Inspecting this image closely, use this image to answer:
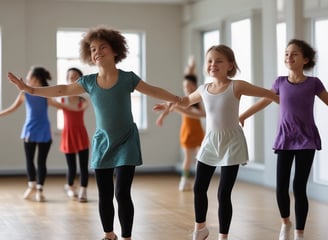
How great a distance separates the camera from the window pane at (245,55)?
341 inches

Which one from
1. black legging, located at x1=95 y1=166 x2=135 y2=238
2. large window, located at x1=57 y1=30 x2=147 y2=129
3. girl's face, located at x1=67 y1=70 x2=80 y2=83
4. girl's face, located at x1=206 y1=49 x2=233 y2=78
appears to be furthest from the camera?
large window, located at x1=57 y1=30 x2=147 y2=129

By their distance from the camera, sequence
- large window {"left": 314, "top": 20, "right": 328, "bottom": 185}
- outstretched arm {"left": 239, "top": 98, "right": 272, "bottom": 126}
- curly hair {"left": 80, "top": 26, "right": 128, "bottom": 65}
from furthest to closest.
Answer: large window {"left": 314, "top": 20, "right": 328, "bottom": 185} < outstretched arm {"left": 239, "top": 98, "right": 272, "bottom": 126} < curly hair {"left": 80, "top": 26, "right": 128, "bottom": 65}

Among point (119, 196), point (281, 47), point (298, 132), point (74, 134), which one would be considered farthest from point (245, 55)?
point (119, 196)

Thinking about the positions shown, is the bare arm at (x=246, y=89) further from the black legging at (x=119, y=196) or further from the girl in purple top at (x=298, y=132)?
the black legging at (x=119, y=196)

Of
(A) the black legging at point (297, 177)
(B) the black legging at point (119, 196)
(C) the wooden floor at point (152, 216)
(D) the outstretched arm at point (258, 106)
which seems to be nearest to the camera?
(B) the black legging at point (119, 196)

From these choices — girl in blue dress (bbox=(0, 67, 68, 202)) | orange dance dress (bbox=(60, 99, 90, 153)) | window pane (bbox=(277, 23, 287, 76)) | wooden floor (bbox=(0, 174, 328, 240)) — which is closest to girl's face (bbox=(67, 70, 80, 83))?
girl in blue dress (bbox=(0, 67, 68, 202))

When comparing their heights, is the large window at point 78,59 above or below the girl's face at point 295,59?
above

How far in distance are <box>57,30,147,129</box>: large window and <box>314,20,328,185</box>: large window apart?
3610mm

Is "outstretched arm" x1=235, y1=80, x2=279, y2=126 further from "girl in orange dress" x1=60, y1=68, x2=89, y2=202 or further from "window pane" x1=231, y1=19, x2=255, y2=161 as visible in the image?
"window pane" x1=231, y1=19, x2=255, y2=161

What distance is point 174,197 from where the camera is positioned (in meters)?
7.27

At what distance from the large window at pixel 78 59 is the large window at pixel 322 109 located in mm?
3610

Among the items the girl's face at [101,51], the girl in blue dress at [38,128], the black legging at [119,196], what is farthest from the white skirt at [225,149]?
the girl in blue dress at [38,128]

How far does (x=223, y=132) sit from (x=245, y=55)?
475 cm

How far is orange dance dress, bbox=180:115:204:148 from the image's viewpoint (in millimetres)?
7961
